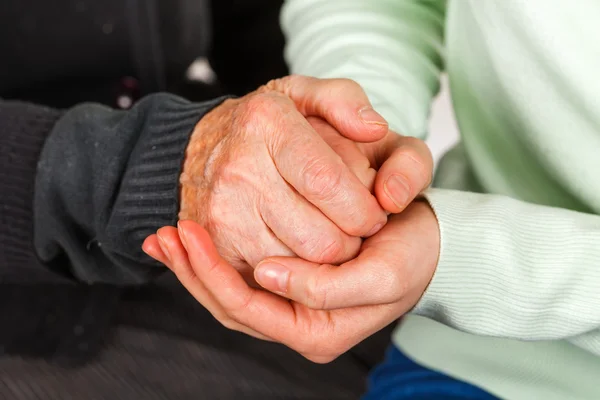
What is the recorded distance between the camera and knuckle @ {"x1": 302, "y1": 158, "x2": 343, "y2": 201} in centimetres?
45

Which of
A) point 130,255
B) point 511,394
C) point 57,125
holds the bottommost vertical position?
point 511,394

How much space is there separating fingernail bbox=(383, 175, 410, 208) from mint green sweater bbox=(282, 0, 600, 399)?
0.14 feet

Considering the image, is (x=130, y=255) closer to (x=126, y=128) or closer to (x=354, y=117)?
(x=126, y=128)

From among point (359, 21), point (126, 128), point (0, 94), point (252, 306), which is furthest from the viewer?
point (0, 94)

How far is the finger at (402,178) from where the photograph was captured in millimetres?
474

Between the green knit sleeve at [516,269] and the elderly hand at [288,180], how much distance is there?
61mm

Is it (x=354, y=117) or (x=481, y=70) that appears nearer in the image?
(x=354, y=117)

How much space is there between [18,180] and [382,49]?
43 cm

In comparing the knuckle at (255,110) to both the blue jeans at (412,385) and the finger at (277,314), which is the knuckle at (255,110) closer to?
the finger at (277,314)

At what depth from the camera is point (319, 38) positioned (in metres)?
0.70

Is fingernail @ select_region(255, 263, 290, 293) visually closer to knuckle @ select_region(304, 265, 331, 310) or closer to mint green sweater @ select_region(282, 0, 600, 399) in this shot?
knuckle @ select_region(304, 265, 331, 310)

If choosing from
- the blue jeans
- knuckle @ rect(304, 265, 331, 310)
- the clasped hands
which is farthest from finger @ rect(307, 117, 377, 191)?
the blue jeans

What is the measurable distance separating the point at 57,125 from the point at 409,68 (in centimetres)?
40

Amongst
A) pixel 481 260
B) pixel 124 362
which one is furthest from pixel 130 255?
pixel 481 260
